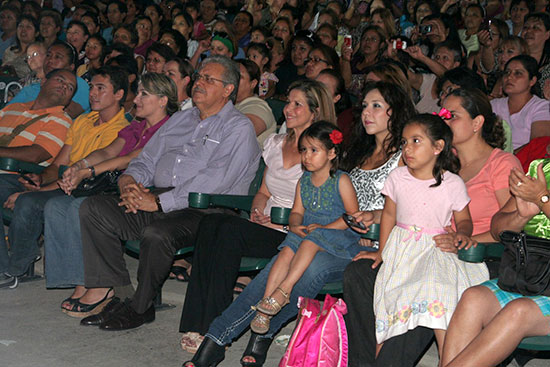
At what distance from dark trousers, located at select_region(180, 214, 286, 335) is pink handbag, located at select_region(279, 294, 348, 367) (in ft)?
1.64

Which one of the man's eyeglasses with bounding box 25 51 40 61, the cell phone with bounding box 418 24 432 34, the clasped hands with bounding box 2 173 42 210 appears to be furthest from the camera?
the cell phone with bounding box 418 24 432 34

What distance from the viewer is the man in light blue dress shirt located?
13.1ft

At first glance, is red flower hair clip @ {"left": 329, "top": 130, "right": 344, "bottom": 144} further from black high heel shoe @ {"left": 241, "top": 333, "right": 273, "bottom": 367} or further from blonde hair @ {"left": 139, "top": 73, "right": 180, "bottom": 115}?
blonde hair @ {"left": 139, "top": 73, "right": 180, "bottom": 115}

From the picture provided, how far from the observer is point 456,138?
3.62 metres

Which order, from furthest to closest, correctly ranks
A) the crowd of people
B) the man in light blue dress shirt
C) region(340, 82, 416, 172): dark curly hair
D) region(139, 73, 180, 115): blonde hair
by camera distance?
region(139, 73, 180, 115): blonde hair < the man in light blue dress shirt < region(340, 82, 416, 172): dark curly hair < the crowd of people

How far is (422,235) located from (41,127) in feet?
10.6

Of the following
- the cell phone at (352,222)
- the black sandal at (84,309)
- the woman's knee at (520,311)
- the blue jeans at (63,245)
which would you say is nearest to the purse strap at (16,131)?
the blue jeans at (63,245)

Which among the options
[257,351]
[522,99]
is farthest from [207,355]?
[522,99]

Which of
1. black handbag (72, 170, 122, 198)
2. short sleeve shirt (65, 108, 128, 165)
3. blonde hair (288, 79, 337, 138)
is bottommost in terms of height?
black handbag (72, 170, 122, 198)

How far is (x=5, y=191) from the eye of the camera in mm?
5086

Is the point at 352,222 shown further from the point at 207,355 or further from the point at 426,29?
the point at 426,29

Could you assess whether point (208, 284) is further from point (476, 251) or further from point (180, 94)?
point (180, 94)

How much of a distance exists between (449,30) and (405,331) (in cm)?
422

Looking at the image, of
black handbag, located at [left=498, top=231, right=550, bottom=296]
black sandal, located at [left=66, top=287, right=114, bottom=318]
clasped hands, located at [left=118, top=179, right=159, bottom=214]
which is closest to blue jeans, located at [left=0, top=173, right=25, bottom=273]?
black sandal, located at [left=66, top=287, right=114, bottom=318]
